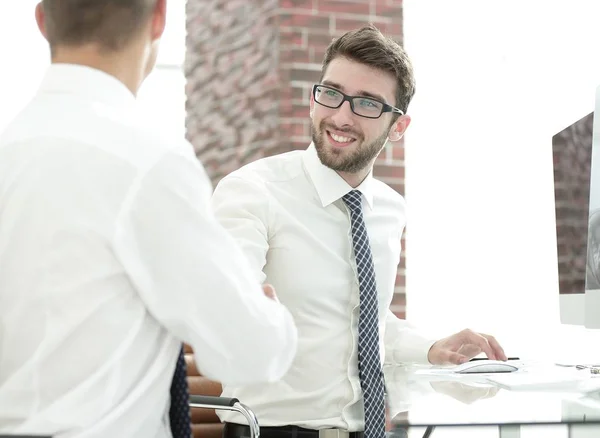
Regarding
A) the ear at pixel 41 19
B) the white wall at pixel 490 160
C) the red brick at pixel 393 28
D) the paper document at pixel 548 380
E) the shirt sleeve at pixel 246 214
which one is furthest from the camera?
the white wall at pixel 490 160

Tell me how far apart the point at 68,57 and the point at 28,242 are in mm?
290

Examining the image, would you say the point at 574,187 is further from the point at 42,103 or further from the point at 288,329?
the point at 42,103

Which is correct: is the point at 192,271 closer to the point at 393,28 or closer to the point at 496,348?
the point at 496,348

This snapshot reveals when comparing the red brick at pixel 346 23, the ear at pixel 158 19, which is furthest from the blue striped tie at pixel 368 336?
the red brick at pixel 346 23

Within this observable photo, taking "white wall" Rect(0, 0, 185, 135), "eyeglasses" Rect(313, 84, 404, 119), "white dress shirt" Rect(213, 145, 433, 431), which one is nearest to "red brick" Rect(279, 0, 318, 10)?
"white wall" Rect(0, 0, 185, 135)

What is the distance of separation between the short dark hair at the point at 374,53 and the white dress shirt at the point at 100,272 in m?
1.30

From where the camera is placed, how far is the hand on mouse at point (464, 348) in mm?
2266

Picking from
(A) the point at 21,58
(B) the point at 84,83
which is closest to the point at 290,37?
(A) the point at 21,58

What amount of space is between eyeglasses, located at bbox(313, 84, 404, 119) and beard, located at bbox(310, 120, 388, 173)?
0.20 feet

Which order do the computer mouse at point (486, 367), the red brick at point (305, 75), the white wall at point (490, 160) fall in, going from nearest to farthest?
1. the computer mouse at point (486, 367)
2. the red brick at point (305, 75)
3. the white wall at point (490, 160)

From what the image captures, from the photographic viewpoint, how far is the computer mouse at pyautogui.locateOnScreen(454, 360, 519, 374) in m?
2.16

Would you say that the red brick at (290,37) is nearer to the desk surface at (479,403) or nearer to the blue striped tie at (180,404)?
the desk surface at (479,403)

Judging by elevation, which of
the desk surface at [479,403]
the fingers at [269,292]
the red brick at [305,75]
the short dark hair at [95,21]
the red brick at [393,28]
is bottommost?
the desk surface at [479,403]

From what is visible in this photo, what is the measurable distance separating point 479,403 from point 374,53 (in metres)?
1.17
